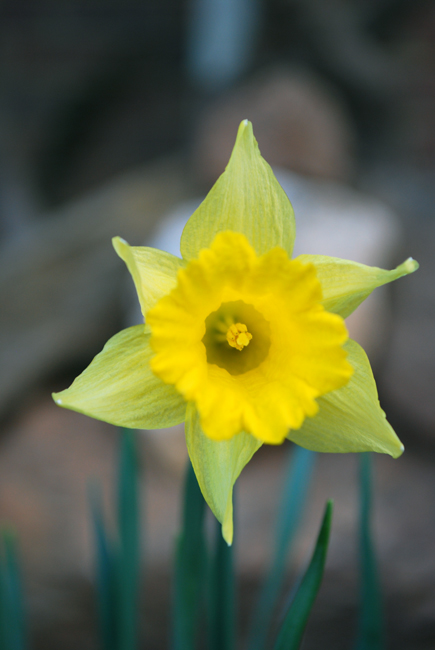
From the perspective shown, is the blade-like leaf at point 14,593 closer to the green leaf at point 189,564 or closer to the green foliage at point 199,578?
the green foliage at point 199,578

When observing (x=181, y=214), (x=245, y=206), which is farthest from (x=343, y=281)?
(x=181, y=214)

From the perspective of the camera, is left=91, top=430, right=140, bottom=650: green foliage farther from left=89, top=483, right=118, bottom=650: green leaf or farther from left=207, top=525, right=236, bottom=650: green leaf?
left=207, top=525, right=236, bottom=650: green leaf

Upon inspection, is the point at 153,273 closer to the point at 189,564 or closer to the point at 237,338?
the point at 237,338

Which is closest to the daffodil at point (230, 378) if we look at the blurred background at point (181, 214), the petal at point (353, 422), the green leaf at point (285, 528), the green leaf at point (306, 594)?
the petal at point (353, 422)

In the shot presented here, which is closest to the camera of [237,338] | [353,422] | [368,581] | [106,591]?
[353,422]

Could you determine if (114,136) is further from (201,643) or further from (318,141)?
(201,643)

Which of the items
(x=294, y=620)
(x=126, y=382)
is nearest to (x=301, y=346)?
(x=126, y=382)

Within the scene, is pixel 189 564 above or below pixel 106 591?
above
